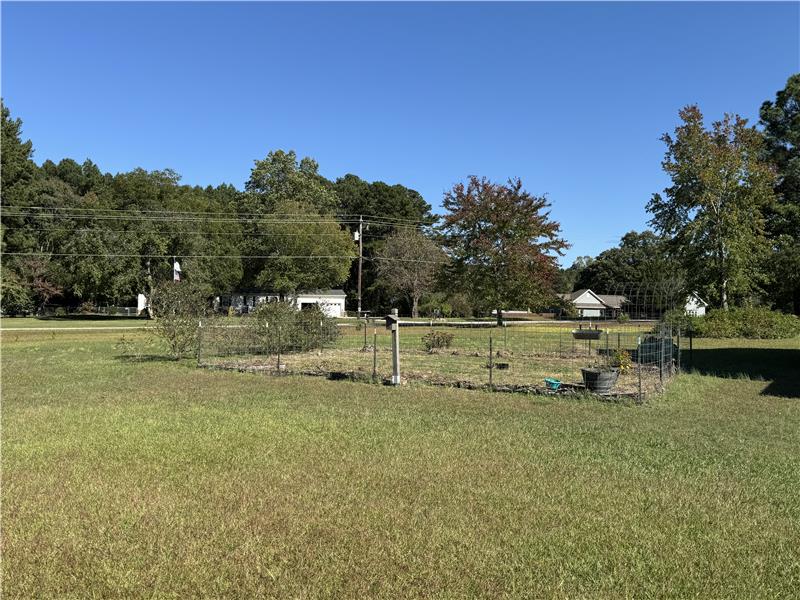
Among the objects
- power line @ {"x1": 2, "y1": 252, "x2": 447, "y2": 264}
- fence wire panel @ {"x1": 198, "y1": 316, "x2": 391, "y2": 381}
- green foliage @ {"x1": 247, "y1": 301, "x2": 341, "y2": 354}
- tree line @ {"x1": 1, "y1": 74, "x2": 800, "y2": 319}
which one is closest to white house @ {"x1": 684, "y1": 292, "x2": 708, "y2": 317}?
tree line @ {"x1": 1, "y1": 74, "x2": 800, "y2": 319}

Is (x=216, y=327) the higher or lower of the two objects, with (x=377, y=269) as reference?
lower

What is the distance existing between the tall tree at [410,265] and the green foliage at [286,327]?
37.0 metres

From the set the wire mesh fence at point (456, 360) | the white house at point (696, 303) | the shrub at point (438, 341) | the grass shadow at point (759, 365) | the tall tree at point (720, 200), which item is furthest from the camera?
the white house at point (696, 303)

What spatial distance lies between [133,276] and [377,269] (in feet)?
79.5

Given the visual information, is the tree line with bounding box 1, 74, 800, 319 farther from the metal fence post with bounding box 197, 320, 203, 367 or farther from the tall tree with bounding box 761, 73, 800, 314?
the metal fence post with bounding box 197, 320, 203, 367

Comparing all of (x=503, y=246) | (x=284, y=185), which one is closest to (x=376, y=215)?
(x=284, y=185)

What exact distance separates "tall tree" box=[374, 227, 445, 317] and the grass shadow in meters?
36.7

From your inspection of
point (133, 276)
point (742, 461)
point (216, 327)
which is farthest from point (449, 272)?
point (742, 461)

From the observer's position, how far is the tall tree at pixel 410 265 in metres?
57.4

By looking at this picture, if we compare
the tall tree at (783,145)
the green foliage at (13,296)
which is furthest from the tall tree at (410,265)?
the green foliage at (13,296)

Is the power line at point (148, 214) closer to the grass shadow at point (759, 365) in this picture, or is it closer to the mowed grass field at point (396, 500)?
the grass shadow at point (759, 365)

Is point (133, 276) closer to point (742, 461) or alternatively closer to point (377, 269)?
point (377, 269)

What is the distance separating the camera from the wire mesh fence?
11391 millimetres

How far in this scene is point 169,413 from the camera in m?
8.40
